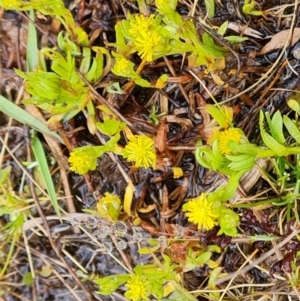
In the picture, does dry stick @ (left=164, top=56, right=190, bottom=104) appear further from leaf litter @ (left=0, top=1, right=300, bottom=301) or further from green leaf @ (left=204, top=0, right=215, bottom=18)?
green leaf @ (left=204, top=0, right=215, bottom=18)

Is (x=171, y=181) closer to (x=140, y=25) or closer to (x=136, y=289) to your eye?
(x=136, y=289)

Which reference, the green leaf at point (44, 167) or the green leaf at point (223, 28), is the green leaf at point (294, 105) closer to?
the green leaf at point (223, 28)

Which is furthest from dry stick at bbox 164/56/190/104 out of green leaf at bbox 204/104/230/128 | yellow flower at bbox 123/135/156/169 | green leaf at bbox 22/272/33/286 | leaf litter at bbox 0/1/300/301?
green leaf at bbox 22/272/33/286

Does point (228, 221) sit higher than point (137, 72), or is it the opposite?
point (137, 72)

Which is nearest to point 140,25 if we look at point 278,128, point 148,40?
point 148,40

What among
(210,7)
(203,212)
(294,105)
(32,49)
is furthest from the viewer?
(32,49)

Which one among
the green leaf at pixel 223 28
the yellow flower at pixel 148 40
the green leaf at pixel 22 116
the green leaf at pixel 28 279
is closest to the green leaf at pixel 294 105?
the green leaf at pixel 223 28

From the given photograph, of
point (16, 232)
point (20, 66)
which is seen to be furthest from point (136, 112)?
point (16, 232)
